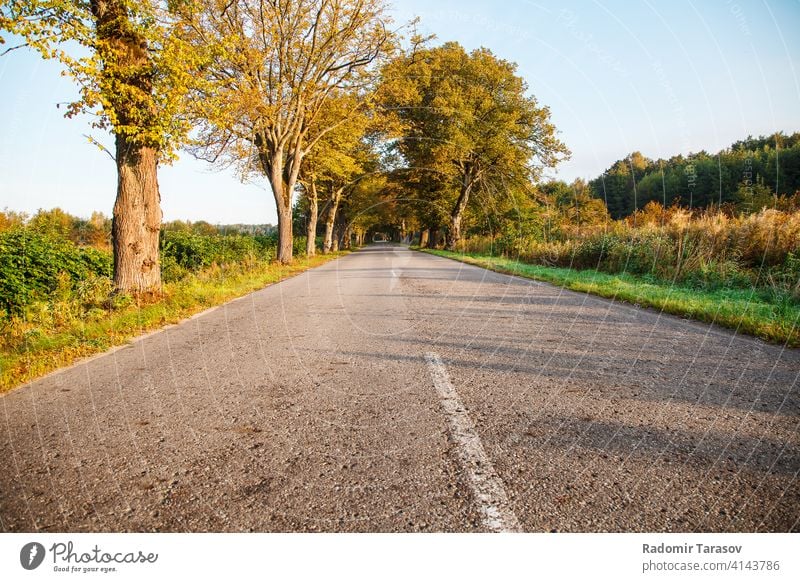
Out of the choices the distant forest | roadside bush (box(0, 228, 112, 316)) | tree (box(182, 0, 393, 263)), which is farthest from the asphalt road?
the distant forest

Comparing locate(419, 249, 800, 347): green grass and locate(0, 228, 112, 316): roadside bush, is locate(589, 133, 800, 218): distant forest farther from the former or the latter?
locate(0, 228, 112, 316): roadside bush

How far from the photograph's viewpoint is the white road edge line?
1629 millimetres

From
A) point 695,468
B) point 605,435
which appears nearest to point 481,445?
point 605,435

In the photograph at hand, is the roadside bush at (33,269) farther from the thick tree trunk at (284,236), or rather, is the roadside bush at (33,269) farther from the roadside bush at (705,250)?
the roadside bush at (705,250)

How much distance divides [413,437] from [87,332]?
199 inches

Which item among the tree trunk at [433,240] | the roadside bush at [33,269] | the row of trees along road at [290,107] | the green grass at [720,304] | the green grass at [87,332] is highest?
the row of trees along road at [290,107]

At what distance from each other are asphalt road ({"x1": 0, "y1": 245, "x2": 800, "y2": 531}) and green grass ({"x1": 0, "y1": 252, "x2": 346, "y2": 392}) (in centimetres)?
33

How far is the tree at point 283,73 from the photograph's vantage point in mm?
14375

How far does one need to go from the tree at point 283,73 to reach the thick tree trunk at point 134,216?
619 cm

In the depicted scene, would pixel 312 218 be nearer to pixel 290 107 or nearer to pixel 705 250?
pixel 290 107

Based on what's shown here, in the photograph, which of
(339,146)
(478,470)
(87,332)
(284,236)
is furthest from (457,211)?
(478,470)

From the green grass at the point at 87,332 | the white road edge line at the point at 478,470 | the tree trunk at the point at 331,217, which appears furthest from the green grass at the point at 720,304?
the tree trunk at the point at 331,217

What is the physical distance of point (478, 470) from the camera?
2.00 meters

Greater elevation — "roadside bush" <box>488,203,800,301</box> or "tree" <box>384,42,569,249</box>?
"tree" <box>384,42,569,249</box>
